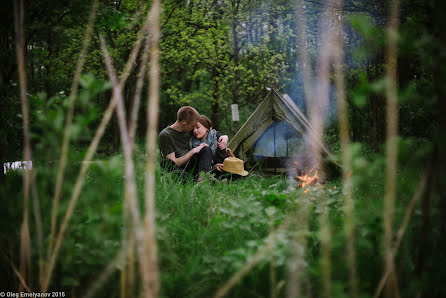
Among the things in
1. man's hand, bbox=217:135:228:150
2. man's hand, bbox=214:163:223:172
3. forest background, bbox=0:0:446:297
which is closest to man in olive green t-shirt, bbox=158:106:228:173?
man's hand, bbox=214:163:223:172

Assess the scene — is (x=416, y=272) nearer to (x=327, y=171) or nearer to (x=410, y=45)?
(x=410, y=45)

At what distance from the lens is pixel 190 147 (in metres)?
4.52

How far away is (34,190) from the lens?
137 cm

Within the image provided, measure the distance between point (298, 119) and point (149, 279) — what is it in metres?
3.99

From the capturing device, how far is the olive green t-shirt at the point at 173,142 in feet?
14.4

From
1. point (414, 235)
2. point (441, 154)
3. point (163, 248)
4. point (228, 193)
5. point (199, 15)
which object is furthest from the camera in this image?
point (199, 15)

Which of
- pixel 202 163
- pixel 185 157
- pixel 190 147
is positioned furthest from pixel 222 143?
pixel 185 157

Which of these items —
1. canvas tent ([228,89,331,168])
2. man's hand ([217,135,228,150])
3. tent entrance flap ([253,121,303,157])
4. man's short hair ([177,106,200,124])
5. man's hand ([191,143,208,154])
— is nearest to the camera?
man's hand ([191,143,208,154])

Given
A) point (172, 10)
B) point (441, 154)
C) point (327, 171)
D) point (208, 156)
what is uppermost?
point (172, 10)

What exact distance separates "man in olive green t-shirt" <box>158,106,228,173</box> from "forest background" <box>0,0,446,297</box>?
103 centimetres

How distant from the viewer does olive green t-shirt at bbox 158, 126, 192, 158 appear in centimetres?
440

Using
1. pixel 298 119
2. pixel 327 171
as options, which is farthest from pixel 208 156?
pixel 327 171

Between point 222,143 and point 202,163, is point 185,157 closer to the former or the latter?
point 202,163

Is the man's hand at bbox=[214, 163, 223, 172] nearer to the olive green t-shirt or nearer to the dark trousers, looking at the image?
the dark trousers
